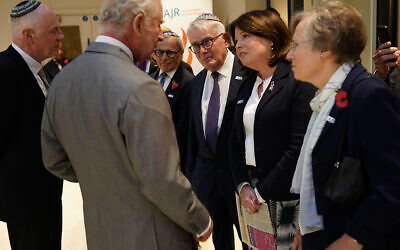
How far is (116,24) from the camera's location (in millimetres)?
1460

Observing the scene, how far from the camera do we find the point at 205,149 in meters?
2.36

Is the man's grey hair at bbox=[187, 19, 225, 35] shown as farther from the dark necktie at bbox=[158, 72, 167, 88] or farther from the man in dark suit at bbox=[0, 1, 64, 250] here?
the man in dark suit at bbox=[0, 1, 64, 250]

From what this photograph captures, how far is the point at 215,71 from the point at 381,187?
1441 millimetres

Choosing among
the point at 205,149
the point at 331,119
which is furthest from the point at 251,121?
the point at 331,119

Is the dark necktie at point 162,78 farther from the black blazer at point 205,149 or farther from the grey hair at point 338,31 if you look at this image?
the grey hair at point 338,31

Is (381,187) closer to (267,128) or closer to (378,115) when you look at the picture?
(378,115)

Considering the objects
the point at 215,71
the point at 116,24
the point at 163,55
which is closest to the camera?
the point at 116,24

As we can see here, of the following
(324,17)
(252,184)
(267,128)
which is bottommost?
(252,184)

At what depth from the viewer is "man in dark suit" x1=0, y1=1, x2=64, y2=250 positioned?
6.90ft

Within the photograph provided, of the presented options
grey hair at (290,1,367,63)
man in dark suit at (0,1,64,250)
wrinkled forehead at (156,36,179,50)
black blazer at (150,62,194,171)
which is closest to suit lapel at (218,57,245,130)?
black blazer at (150,62,194,171)

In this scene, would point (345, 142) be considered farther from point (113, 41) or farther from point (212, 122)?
point (212, 122)

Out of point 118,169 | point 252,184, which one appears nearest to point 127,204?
point 118,169

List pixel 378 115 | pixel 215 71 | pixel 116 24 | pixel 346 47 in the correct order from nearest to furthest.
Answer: pixel 378 115
pixel 346 47
pixel 116 24
pixel 215 71

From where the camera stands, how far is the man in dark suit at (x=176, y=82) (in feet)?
9.21
